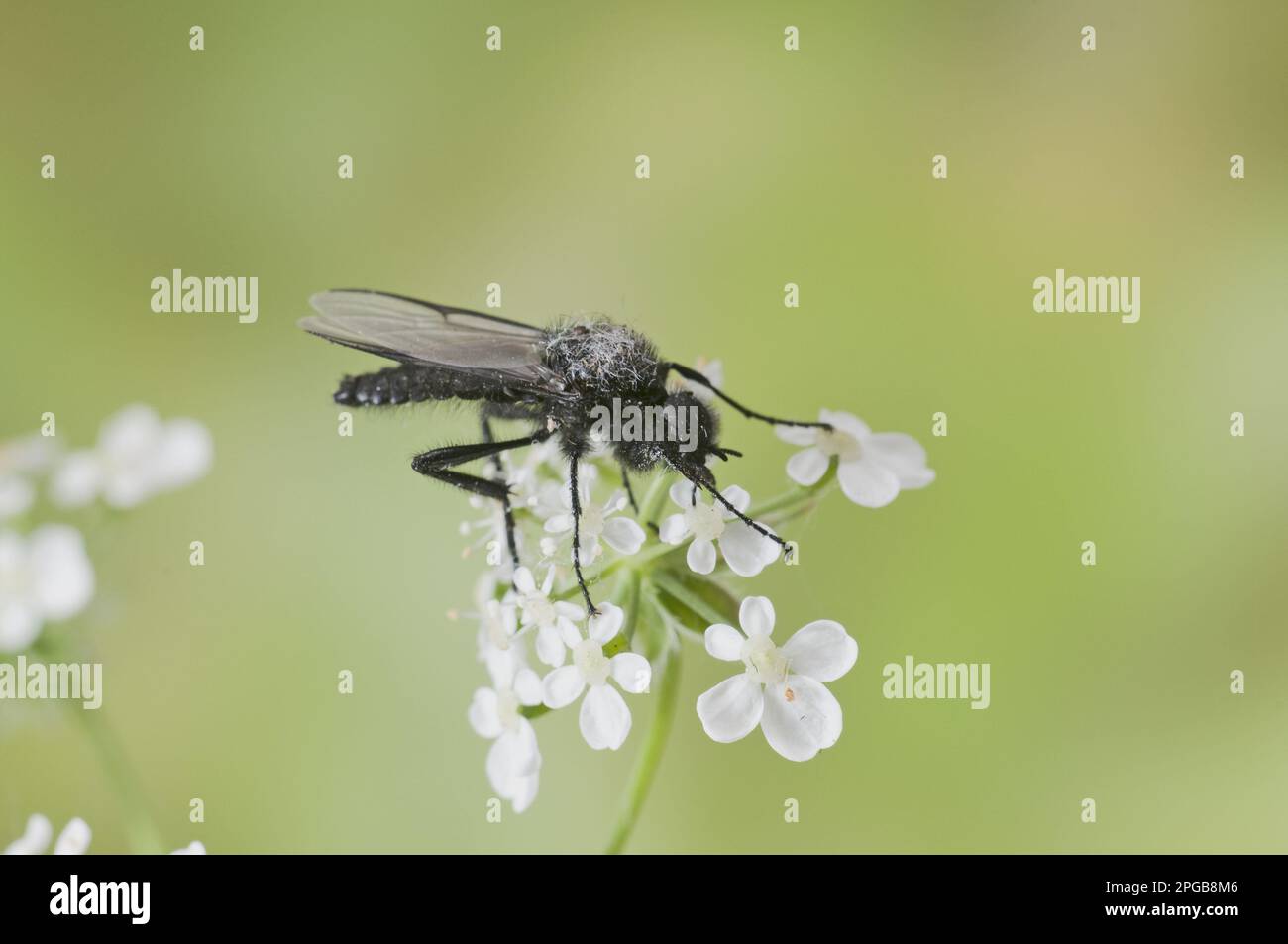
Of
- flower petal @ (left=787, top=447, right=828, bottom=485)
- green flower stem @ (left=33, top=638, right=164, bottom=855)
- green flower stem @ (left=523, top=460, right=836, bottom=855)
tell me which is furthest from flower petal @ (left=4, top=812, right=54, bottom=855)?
flower petal @ (left=787, top=447, right=828, bottom=485)

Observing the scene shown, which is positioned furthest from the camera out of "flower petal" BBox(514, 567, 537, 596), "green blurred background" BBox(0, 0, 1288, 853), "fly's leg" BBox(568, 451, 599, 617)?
"green blurred background" BBox(0, 0, 1288, 853)

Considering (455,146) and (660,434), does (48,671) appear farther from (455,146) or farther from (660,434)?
(455,146)

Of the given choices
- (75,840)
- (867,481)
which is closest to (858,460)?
(867,481)

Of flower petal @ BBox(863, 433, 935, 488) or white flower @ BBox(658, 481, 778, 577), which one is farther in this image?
flower petal @ BBox(863, 433, 935, 488)

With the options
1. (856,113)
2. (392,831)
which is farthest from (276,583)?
(856,113)

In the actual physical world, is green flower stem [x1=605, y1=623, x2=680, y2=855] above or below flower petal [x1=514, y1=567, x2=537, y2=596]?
below

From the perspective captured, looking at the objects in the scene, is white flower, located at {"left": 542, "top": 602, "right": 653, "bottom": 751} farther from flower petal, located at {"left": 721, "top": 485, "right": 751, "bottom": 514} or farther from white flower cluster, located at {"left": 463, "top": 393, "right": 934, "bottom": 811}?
flower petal, located at {"left": 721, "top": 485, "right": 751, "bottom": 514}

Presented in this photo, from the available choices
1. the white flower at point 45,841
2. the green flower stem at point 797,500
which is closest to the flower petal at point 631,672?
the green flower stem at point 797,500
